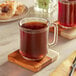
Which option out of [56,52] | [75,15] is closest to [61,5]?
[75,15]

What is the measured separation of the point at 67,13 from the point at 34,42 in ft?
1.16

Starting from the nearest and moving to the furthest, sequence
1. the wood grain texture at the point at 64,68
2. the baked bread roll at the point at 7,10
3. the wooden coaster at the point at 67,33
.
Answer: the wood grain texture at the point at 64,68 < the wooden coaster at the point at 67,33 < the baked bread roll at the point at 7,10

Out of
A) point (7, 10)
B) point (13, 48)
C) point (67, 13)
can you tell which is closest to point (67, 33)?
point (67, 13)

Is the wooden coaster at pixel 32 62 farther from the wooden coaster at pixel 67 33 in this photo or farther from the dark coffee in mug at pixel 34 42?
the wooden coaster at pixel 67 33

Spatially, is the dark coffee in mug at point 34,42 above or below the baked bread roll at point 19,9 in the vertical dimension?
below

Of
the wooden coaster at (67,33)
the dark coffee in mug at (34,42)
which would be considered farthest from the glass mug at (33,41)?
the wooden coaster at (67,33)

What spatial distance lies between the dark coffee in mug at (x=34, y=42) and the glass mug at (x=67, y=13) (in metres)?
0.29

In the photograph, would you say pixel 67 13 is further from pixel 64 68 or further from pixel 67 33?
pixel 64 68

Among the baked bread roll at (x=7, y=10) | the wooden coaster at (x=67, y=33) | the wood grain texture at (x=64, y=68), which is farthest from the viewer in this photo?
the baked bread roll at (x=7, y=10)

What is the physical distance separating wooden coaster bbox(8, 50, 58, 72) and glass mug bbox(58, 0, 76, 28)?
10.6 inches

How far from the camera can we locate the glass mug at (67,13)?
122cm

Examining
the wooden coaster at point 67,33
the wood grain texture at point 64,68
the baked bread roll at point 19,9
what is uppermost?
the baked bread roll at point 19,9

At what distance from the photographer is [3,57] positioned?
1.04m

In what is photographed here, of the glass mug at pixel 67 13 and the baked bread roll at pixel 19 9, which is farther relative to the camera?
the baked bread roll at pixel 19 9
